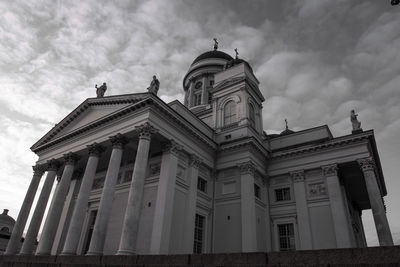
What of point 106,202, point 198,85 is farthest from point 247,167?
point 198,85

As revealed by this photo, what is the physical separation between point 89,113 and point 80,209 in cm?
818

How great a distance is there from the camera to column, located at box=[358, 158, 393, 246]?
55.8 feet

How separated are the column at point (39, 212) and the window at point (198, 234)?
11.5 meters

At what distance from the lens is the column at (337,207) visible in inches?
724

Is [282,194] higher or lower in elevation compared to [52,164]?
lower

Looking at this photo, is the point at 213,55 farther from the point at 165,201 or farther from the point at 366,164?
the point at 165,201

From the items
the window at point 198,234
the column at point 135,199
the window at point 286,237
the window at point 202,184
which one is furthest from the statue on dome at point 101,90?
the window at point 286,237

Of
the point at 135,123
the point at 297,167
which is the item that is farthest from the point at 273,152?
the point at 135,123

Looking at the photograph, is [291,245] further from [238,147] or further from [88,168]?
[88,168]

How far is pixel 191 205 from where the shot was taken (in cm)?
1864

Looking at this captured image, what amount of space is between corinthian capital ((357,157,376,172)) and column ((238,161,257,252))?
24.4 ft

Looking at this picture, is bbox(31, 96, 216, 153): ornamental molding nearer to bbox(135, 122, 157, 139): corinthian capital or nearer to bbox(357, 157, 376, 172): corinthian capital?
bbox(135, 122, 157, 139): corinthian capital

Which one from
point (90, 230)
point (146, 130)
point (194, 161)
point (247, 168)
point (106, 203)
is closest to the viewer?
point (106, 203)

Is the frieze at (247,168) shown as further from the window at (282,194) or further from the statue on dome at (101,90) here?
the statue on dome at (101,90)
